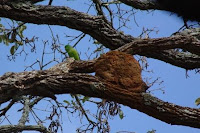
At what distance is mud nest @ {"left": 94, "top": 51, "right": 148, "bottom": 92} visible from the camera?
2066 millimetres

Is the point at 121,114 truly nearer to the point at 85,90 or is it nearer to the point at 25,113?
the point at 25,113

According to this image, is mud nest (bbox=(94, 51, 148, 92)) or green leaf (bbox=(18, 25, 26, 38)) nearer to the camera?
mud nest (bbox=(94, 51, 148, 92))

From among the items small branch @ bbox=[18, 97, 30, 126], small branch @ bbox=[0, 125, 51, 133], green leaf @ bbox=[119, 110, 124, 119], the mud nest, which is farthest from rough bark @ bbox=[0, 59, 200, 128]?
green leaf @ bbox=[119, 110, 124, 119]

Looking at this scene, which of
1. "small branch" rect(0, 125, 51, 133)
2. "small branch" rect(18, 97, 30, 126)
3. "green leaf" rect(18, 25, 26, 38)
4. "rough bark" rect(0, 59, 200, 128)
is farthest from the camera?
"green leaf" rect(18, 25, 26, 38)

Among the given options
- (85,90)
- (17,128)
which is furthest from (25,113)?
(85,90)

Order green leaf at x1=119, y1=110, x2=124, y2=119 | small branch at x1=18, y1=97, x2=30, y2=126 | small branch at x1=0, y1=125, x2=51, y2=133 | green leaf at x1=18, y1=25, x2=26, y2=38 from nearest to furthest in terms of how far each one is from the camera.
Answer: small branch at x1=0, y1=125, x2=51, y2=133, small branch at x1=18, y1=97, x2=30, y2=126, green leaf at x1=119, y1=110, x2=124, y2=119, green leaf at x1=18, y1=25, x2=26, y2=38

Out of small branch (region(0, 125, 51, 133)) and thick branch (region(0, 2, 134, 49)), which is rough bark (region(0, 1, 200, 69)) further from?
small branch (region(0, 125, 51, 133))

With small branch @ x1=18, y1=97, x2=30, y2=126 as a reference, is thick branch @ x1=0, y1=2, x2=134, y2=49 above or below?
above

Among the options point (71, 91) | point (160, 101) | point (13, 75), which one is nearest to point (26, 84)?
point (13, 75)

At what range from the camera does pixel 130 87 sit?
207cm

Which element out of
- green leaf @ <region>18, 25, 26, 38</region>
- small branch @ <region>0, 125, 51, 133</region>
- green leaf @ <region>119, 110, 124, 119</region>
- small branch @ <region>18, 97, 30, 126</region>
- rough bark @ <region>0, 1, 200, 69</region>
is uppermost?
green leaf @ <region>18, 25, 26, 38</region>

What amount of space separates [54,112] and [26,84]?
30.6 inches

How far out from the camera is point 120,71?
2086 millimetres

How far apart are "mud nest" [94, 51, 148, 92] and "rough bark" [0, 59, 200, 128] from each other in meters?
0.04
